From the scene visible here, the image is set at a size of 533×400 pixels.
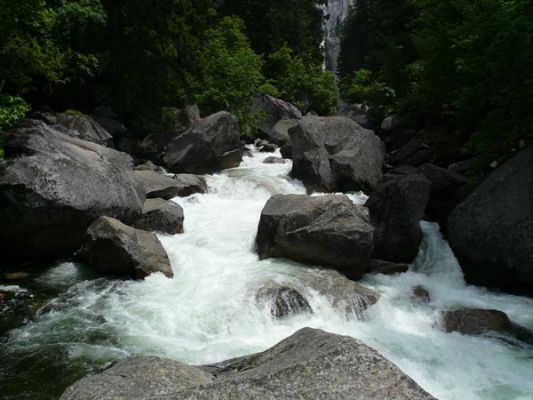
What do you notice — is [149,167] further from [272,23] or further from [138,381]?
[272,23]

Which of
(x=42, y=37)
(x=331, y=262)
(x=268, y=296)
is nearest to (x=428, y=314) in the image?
(x=331, y=262)

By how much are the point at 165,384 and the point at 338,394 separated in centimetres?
164

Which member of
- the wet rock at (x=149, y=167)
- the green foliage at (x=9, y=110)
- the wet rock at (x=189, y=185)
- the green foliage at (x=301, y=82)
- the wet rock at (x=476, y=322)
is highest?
the green foliage at (x=301, y=82)

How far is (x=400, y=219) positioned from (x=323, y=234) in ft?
10.3

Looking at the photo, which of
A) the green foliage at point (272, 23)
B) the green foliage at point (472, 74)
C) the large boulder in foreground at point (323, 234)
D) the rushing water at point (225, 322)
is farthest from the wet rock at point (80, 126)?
the green foliage at point (272, 23)

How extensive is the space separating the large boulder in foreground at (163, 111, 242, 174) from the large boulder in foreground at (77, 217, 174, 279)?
10379 millimetres

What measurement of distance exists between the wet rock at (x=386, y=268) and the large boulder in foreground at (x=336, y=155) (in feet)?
22.1

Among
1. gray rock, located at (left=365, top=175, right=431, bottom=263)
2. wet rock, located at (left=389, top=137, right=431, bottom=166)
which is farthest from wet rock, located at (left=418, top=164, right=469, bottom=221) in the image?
wet rock, located at (left=389, top=137, right=431, bottom=166)

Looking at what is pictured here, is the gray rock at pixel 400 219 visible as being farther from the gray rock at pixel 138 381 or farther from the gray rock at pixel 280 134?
the gray rock at pixel 280 134

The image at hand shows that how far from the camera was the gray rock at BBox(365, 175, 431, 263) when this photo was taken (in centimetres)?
1428

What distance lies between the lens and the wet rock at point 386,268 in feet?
44.3

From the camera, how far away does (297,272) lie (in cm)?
1227

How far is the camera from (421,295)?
12.3 metres

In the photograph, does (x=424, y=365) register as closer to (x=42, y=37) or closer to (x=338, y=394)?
(x=338, y=394)
